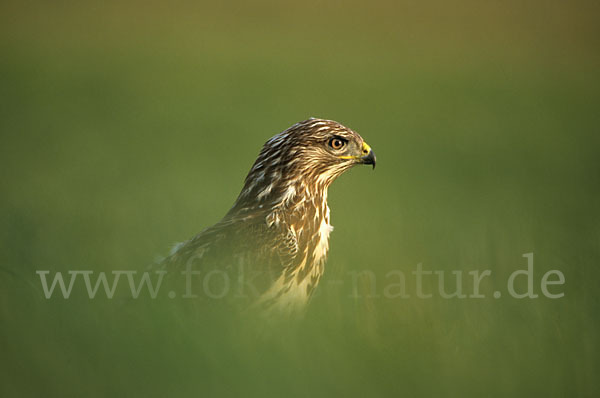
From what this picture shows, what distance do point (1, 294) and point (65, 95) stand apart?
8287 mm

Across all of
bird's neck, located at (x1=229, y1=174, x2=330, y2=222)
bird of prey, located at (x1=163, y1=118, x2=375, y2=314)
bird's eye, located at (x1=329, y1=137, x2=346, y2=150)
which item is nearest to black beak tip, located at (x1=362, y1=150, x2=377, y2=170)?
bird of prey, located at (x1=163, y1=118, x2=375, y2=314)

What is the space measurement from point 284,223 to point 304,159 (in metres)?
0.61

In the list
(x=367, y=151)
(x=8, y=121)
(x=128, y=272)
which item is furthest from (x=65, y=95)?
(x=128, y=272)

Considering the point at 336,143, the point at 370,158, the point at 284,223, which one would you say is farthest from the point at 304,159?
the point at 284,223

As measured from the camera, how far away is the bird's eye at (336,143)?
4504 millimetres

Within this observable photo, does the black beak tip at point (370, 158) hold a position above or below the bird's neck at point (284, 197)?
above

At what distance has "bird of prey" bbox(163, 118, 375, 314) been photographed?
3.50m

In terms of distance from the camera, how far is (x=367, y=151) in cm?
460

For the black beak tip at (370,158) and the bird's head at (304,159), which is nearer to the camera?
the bird's head at (304,159)

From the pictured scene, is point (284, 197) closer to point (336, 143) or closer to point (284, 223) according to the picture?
point (284, 223)

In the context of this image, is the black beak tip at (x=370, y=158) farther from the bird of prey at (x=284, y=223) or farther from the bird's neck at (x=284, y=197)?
the bird's neck at (x=284, y=197)

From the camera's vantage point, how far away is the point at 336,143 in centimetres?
452

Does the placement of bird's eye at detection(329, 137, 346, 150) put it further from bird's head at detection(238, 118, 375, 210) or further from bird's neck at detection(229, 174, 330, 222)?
bird's neck at detection(229, 174, 330, 222)

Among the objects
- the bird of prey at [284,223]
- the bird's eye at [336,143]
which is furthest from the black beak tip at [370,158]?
the bird's eye at [336,143]
